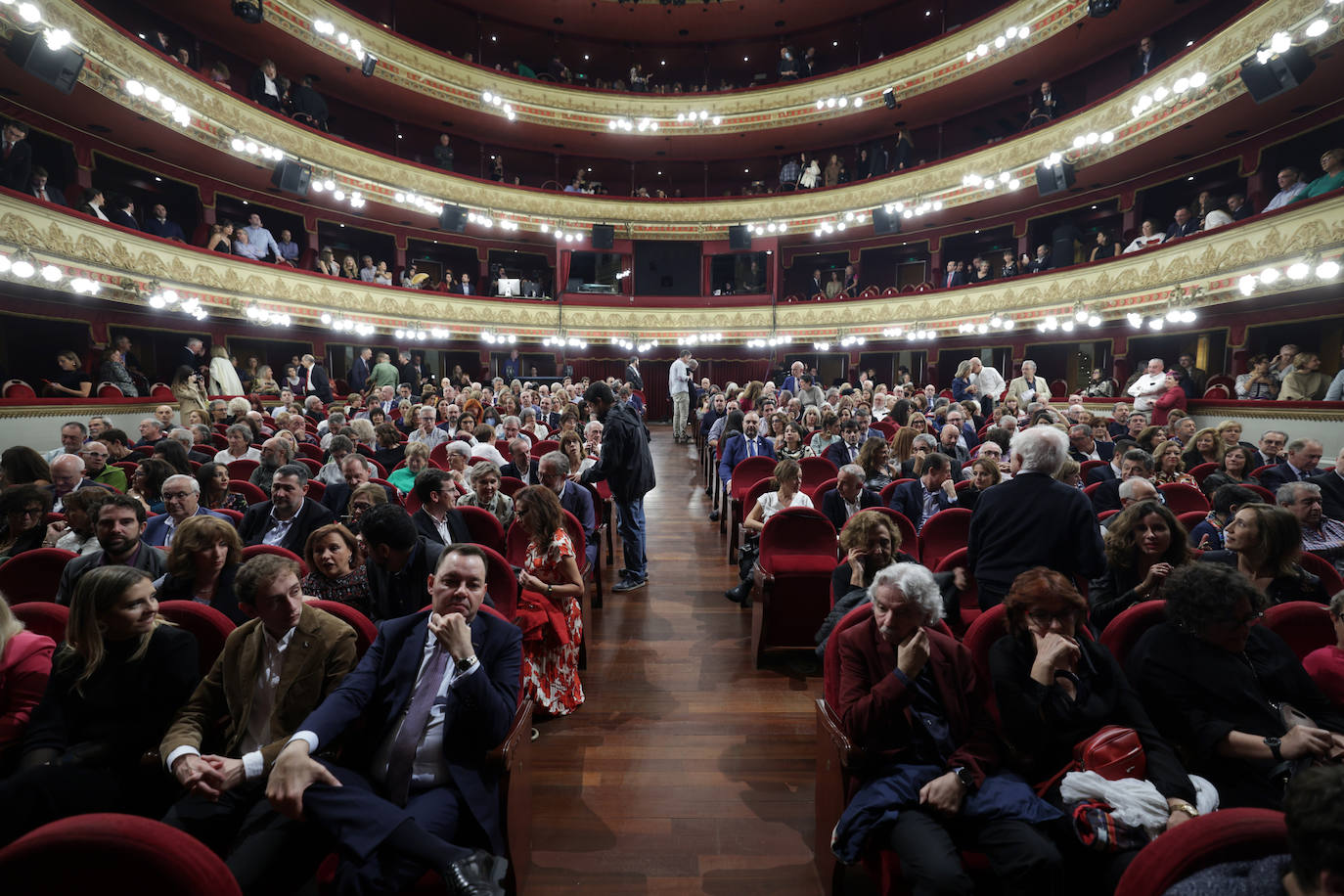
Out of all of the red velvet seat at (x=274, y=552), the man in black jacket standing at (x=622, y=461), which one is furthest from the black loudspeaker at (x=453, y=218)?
the red velvet seat at (x=274, y=552)

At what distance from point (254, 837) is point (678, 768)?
1566 millimetres

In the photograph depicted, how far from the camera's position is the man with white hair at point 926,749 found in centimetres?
158

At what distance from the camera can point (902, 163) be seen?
15547mm

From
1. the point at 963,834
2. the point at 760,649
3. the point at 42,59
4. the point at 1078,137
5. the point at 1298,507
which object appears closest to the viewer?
the point at 963,834

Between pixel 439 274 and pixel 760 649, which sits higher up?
pixel 439 274

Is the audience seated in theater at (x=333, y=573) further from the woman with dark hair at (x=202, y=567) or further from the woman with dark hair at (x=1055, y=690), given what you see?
the woman with dark hair at (x=1055, y=690)

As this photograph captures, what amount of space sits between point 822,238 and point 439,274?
11155mm

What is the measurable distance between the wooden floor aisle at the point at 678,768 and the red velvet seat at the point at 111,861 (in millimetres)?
1188

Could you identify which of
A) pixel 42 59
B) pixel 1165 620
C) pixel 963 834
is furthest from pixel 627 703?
pixel 42 59

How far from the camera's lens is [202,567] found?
7.81 ft

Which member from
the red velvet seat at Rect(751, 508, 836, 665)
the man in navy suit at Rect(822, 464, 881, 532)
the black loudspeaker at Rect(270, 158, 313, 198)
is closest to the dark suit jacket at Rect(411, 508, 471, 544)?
the red velvet seat at Rect(751, 508, 836, 665)

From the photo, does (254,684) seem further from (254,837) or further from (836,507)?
(836,507)

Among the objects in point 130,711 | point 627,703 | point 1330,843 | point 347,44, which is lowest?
point 627,703

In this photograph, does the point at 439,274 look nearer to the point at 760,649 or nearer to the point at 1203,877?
the point at 760,649
